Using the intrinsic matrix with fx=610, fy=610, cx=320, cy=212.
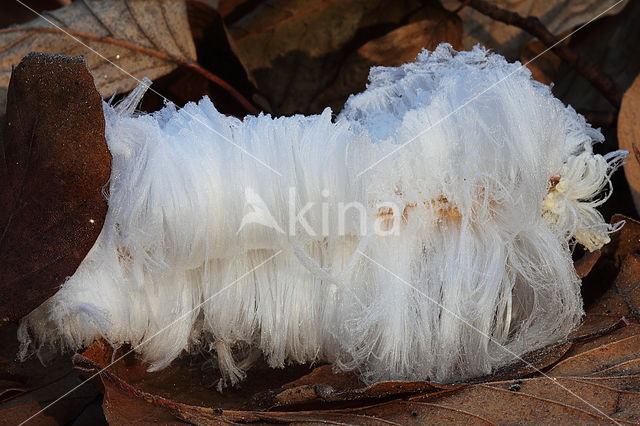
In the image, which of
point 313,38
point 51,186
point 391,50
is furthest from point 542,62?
point 51,186

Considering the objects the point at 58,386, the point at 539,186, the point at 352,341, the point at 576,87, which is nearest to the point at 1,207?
the point at 58,386

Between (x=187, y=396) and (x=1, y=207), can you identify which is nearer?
(x=1, y=207)

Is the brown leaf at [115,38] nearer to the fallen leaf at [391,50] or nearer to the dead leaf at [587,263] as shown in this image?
the fallen leaf at [391,50]

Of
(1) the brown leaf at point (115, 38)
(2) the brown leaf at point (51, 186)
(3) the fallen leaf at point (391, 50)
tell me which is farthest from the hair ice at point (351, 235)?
(3) the fallen leaf at point (391, 50)

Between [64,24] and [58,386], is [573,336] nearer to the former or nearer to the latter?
[58,386]

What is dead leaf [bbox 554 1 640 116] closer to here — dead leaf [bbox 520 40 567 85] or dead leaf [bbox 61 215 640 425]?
dead leaf [bbox 520 40 567 85]

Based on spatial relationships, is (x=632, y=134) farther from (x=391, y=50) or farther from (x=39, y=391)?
(x=39, y=391)
